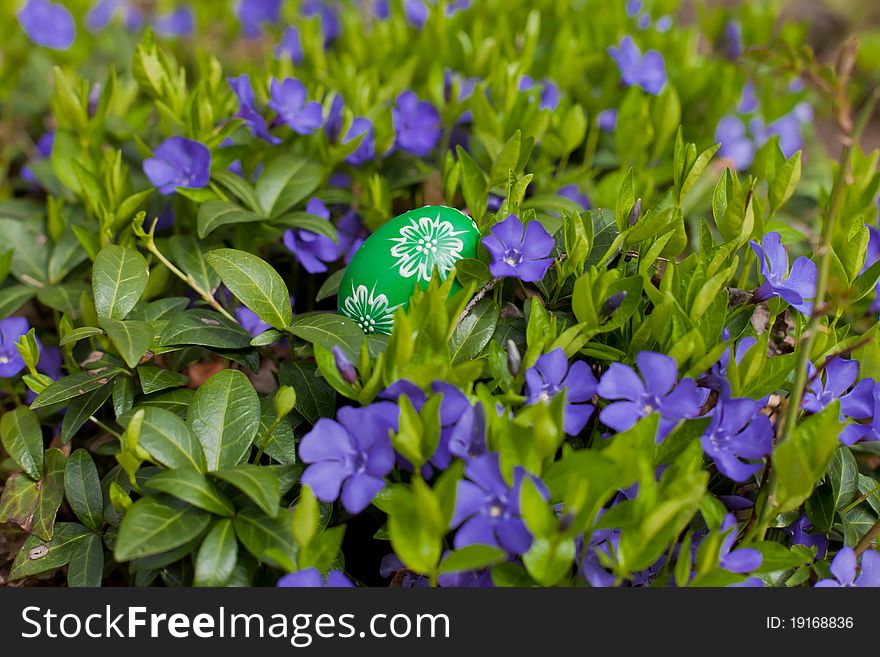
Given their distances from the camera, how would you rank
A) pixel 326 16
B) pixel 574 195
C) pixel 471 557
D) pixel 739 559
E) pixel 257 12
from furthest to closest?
pixel 257 12
pixel 326 16
pixel 574 195
pixel 739 559
pixel 471 557

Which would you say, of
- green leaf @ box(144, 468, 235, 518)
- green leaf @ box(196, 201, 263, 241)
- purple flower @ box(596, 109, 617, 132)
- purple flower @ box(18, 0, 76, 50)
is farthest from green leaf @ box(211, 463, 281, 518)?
purple flower @ box(18, 0, 76, 50)

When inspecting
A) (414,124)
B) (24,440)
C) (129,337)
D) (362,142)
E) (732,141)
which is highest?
(732,141)

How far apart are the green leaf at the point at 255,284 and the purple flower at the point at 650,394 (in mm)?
615

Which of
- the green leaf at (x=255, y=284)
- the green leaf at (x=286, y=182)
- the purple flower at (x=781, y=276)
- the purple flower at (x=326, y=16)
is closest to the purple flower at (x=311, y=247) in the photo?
the green leaf at (x=286, y=182)

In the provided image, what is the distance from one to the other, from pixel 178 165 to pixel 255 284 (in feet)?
1.79

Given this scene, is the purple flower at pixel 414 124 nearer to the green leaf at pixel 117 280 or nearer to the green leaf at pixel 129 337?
the green leaf at pixel 117 280

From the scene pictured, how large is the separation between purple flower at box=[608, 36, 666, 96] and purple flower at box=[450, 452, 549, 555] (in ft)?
5.40

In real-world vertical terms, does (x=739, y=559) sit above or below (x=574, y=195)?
below

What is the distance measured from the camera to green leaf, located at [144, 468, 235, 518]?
1324mm

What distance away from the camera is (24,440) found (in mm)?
1658

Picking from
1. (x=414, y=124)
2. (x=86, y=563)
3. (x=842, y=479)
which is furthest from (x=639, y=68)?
(x=86, y=563)

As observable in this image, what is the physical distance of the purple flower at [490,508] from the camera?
47.1 inches

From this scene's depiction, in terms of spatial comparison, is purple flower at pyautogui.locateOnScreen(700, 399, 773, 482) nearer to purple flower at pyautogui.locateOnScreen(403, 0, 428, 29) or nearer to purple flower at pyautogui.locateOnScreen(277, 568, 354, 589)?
purple flower at pyautogui.locateOnScreen(277, 568, 354, 589)

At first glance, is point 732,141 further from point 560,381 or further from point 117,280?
point 117,280
